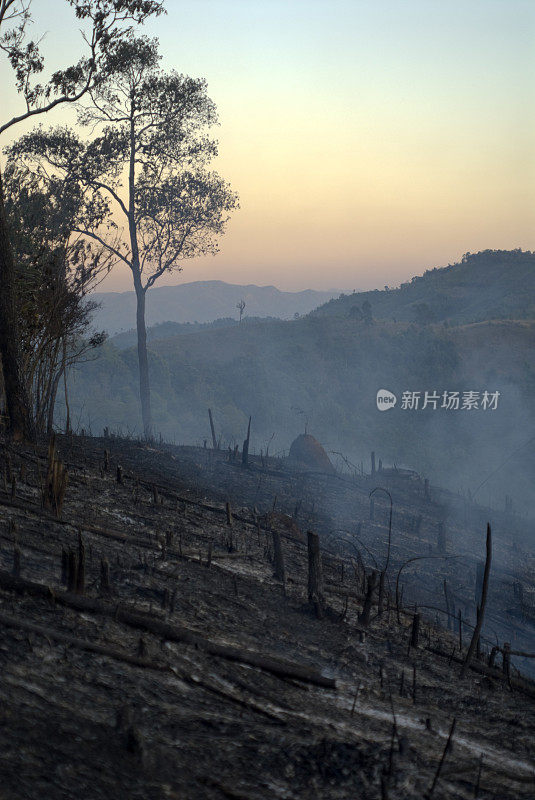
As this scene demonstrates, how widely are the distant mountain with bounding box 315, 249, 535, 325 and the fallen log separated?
8157cm

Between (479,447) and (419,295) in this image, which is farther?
(419,295)

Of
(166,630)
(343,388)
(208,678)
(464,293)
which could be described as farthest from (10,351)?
(464,293)

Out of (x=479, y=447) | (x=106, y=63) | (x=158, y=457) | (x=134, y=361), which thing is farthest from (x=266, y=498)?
(x=134, y=361)

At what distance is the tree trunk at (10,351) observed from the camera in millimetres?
12203

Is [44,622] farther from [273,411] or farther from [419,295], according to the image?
[419,295]

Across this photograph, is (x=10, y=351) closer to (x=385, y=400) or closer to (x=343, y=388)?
(x=385, y=400)

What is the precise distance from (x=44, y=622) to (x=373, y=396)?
5062cm

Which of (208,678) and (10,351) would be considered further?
(10,351)

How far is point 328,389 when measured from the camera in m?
56.0

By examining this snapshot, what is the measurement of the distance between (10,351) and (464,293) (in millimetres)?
96092

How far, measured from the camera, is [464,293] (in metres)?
101

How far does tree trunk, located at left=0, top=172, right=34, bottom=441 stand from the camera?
1220 centimetres

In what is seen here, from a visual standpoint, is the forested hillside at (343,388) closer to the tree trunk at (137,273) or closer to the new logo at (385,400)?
the new logo at (385,400)

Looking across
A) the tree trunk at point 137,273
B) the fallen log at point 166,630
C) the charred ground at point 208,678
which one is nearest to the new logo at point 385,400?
the tree trunk at point 137,273
